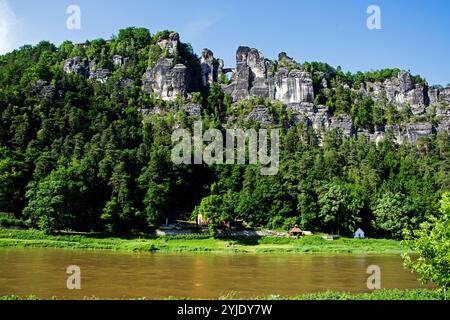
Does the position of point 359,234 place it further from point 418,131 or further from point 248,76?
point 248,76

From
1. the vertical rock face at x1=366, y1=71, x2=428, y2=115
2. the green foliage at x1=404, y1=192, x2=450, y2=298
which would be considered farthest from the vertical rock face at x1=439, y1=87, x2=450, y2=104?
the green foliage at x1=404, y1=192, x2=450, y2=298

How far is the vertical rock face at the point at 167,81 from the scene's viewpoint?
11594cm

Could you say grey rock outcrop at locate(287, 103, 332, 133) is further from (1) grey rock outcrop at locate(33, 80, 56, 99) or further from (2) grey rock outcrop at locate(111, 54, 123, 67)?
(1) grey rock outcrop at locate(33, 80, 56, 99)

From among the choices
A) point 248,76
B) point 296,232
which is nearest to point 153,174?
point 296,232

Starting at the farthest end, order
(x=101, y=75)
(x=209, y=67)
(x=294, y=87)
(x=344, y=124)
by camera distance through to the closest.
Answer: (x=209, y=67)
(x=294, y=87)
(x=101, y=75)
(x=344, y=124)

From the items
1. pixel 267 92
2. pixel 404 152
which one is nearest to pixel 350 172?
pixel 404 152

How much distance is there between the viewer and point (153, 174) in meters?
69.7

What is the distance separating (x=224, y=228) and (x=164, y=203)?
32.1ft

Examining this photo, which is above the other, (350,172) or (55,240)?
(350,172)

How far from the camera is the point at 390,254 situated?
5203 centimetres

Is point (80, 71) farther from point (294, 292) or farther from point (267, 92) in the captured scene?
point (294, 292)

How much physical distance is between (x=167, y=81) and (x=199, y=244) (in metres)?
69.6

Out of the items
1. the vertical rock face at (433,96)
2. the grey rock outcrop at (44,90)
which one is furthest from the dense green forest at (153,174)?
the vertical rock face at (433,96)

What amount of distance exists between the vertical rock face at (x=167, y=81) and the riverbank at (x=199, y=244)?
64823 mm
